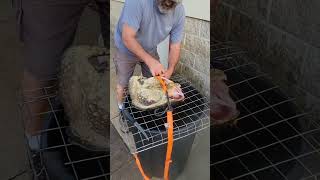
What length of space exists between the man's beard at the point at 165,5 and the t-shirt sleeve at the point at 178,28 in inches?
0.7

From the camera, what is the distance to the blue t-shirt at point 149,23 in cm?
95

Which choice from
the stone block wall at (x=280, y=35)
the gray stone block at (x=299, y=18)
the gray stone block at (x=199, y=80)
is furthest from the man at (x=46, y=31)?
the gray stone block at (x=299, y=18)

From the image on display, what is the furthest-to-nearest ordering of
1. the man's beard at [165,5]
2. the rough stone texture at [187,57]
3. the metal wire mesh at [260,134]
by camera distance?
the metal wire mesh at [260,134] → the rough stone texture at [187,57] → the man's beard at [165,5]

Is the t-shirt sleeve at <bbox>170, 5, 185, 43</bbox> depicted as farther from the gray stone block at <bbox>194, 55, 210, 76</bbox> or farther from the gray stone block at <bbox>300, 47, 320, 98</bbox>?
the gray stone block at <bbox>300, 47, 320, 98</bbox>

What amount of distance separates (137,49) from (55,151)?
36cm

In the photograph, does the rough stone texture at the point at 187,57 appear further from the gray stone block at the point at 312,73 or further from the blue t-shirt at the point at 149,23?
the gray stone block at the point at 312,73

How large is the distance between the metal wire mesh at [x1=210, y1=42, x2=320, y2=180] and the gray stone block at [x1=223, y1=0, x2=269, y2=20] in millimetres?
104

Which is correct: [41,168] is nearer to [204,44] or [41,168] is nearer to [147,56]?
[147,56]

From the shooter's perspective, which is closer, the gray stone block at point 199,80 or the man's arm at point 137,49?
the man's arm at point 137,49

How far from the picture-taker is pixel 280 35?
3.64 feet

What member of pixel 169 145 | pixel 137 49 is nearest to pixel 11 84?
pixel 137 49

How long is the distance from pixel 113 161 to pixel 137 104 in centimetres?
18

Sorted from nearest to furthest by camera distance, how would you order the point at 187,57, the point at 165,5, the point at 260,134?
the point at 165,5
the point at 187,57
the point at 260,134

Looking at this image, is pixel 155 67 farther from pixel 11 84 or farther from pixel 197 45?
pixel 11 84
